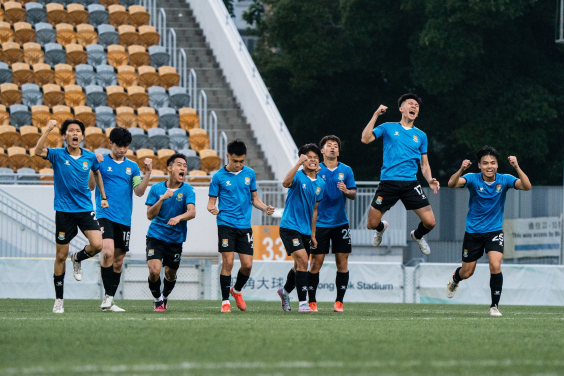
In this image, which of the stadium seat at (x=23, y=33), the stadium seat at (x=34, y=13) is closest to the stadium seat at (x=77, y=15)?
the stadium seat at (x=34, y=13)

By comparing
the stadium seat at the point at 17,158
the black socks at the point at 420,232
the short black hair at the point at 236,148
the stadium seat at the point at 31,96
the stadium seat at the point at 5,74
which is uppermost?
the stadium seat at the point at 5,74

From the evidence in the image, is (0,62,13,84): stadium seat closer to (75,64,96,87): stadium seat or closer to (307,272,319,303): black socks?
(75,64,96,87): stadium seat

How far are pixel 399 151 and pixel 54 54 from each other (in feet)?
54.6

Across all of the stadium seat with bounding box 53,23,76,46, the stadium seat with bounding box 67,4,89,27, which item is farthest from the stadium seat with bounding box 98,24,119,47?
the stadium seat with bounding box 67,4,89,27

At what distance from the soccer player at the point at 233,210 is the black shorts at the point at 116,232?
1204 millimetres

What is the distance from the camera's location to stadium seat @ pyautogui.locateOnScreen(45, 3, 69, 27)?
26.5m

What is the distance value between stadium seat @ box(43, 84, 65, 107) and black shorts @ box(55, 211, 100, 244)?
13.9m

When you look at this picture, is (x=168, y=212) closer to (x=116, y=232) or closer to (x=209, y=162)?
(x=116, y=232)

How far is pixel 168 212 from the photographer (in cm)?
1118

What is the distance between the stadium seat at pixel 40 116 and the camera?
895 inches

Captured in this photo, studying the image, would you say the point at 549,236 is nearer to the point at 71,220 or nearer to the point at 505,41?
the point at 505,41

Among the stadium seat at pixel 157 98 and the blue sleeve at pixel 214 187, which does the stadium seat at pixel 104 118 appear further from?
the blue sleeve at pixel 214 187

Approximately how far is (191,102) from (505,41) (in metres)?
11.3

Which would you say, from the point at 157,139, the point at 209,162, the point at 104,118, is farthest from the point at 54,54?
the point at 209,162
